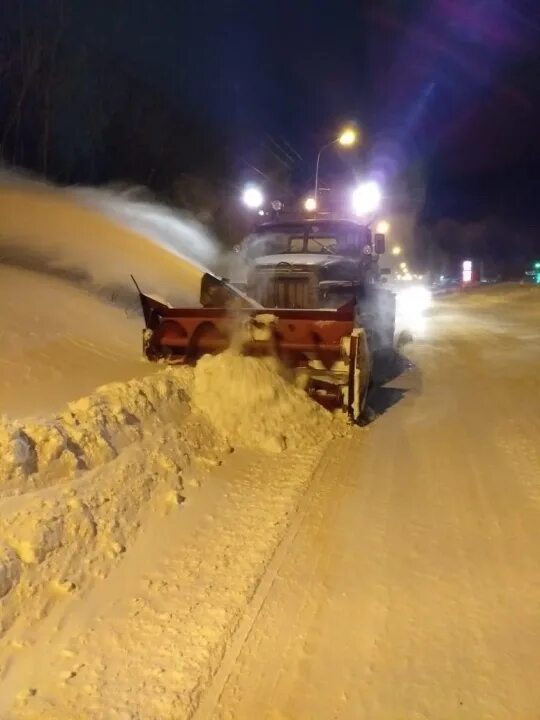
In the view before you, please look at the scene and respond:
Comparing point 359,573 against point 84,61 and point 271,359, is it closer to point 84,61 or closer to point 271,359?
point 271,359

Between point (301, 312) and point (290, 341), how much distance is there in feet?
1.20

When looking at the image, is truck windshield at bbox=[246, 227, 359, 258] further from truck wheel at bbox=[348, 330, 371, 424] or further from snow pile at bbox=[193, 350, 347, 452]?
snow pile at bbox=[193, 350, 347, 452]

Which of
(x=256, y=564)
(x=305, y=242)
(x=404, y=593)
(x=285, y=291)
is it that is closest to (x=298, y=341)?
(x=285, y=291)

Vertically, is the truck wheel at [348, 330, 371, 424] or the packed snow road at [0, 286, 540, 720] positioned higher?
the truck wheel at [348, 330, 371, 424]

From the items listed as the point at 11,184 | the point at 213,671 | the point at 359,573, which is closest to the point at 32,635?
the point at 213,671

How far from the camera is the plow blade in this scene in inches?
313

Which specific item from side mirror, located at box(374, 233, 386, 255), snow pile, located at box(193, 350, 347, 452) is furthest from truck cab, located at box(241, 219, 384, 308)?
snow pile, located at box(193, 350, 347, 452)

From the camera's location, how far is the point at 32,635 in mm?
3705

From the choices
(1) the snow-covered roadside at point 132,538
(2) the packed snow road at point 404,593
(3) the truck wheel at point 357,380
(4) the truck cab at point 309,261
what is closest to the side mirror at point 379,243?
(4) the truck cab at point 309,261

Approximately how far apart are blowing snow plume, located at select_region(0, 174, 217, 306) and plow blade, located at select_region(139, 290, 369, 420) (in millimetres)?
4664

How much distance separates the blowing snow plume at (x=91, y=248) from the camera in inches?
533

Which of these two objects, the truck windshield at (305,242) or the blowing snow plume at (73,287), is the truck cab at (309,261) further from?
the blowing snow plume at (73,287)

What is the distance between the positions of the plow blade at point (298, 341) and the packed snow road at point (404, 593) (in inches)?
27.0

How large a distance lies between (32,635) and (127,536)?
1.17 metres
